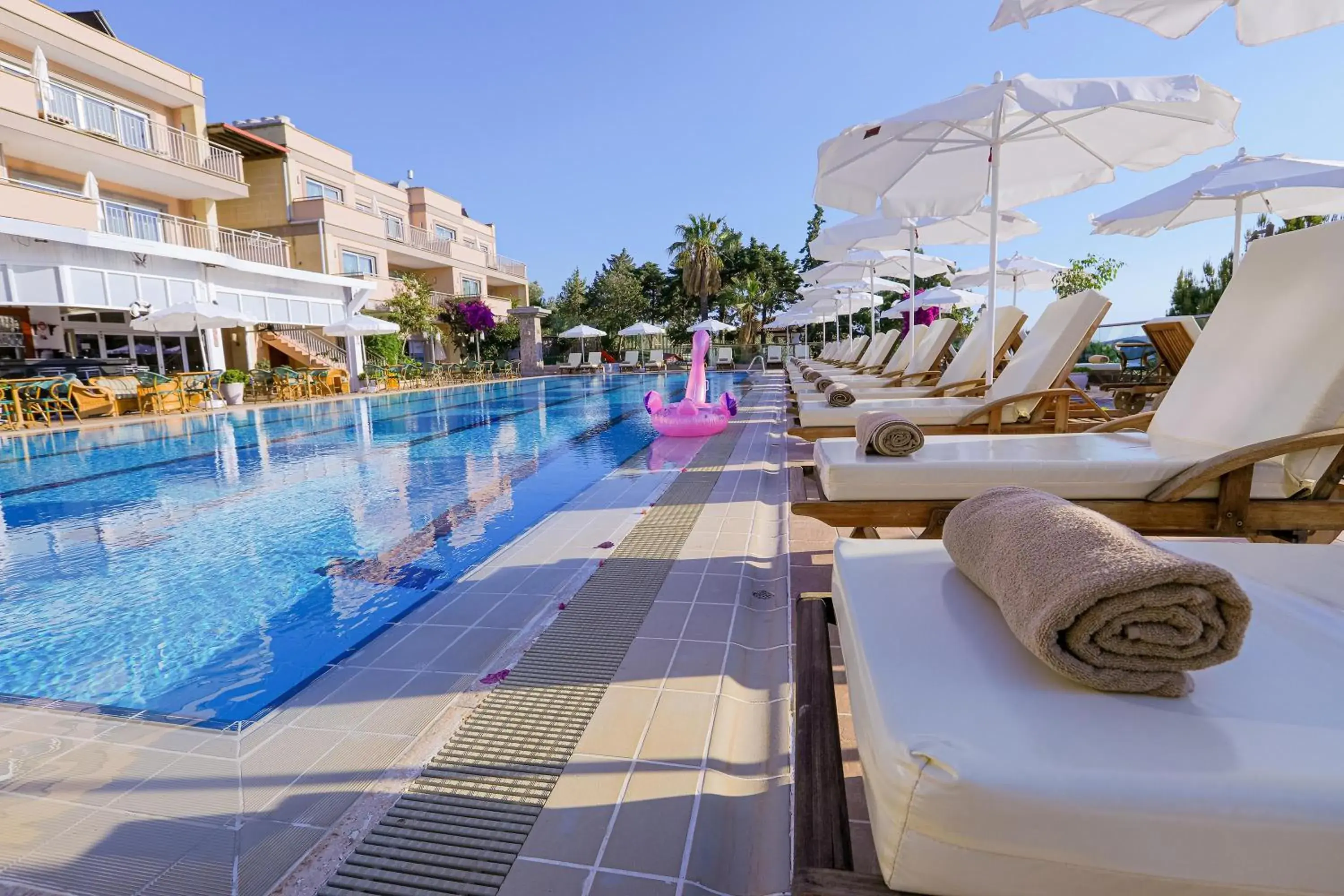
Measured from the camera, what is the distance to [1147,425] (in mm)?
3576

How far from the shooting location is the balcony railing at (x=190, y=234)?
581 inches

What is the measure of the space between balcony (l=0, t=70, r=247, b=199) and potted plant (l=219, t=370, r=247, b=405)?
18.0 ft

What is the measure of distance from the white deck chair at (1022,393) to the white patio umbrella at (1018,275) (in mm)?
6935

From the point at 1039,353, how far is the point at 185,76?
2217 cm

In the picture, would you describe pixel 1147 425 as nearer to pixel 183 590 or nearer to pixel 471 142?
pixel 183 590

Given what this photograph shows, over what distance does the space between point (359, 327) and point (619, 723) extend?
18.5 m

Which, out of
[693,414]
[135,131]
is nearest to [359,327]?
[135,131]

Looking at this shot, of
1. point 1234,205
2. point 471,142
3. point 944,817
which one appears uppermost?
point 471,142

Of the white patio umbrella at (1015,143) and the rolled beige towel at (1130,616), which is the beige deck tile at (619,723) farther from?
the white patio umbrella at (1015,143)

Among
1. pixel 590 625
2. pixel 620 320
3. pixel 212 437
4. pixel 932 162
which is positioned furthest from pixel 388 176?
pixel 590 625

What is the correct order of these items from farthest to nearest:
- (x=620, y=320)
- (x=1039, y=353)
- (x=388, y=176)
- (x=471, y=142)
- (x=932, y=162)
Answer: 1. (x=471, y=142)
2. (x=620, y=320)
3. (x=388, y=176)
4. (x=932, y=162)
5. (x=1039, y=353)

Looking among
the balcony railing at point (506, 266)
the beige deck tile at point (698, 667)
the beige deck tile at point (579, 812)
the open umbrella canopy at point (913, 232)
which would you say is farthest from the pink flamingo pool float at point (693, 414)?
the balcony railing at point (506, 266)

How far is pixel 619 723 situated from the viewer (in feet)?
6.42

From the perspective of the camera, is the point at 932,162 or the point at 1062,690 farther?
the point at 932,162
